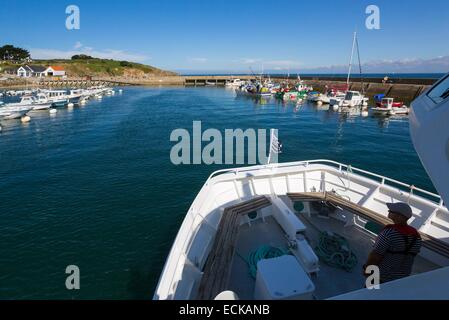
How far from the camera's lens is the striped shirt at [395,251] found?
4.87 meters

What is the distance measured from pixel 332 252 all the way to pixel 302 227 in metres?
1.25

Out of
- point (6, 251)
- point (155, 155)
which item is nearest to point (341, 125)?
point (155, 155)

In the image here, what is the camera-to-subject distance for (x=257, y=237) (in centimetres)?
934

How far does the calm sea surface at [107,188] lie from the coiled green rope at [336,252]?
20.9ft

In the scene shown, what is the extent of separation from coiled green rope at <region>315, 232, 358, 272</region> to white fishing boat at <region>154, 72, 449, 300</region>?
1.2 inches

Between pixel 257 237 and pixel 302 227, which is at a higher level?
pixel 302 227

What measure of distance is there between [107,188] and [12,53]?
174843mm

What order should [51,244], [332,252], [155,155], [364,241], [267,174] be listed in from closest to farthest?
[332,252]
[364,241]
[267,174]
[51,244]
[155,155]

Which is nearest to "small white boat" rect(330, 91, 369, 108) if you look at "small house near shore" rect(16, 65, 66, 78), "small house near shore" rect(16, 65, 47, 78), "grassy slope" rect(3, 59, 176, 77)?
"small house near shore" rect(16, 65, 66, 78)

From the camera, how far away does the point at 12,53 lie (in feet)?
465

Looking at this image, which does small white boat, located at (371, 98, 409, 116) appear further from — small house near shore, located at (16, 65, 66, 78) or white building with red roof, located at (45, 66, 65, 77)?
white building with red roof, located at (45, 66, 65, 77)

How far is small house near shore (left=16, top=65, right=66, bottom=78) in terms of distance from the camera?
11800 cm
